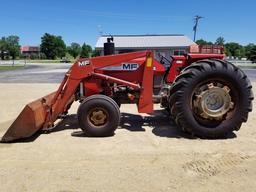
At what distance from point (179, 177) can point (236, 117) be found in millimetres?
2659

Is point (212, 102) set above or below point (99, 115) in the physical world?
above

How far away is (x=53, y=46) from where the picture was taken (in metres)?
119

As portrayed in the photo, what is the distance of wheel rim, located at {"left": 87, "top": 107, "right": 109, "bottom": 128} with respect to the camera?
7.08 metres

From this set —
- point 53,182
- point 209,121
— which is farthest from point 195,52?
point 53,182

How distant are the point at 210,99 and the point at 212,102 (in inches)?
3.0

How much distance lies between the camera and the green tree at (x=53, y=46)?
118125mm

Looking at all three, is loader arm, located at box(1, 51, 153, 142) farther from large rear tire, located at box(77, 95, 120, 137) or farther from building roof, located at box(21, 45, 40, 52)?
building roof, located at box(21, 45, 40, 52)

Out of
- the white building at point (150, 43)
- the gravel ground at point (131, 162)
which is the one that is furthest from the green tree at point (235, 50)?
the gravel ground at point (131, 162)

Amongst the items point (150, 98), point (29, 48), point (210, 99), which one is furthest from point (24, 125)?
point (29, 48)

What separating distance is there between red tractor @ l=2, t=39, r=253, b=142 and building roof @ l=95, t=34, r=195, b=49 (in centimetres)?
3118

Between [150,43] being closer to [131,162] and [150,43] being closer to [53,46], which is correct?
[131,162]

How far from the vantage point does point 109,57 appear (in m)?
7.52

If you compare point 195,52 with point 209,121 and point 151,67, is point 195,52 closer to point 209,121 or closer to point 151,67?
point 151,67

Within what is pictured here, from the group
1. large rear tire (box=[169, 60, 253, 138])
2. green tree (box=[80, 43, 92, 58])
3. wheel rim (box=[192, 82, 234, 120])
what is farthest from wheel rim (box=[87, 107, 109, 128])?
green tree (box=[80, 43, 92, 58])
